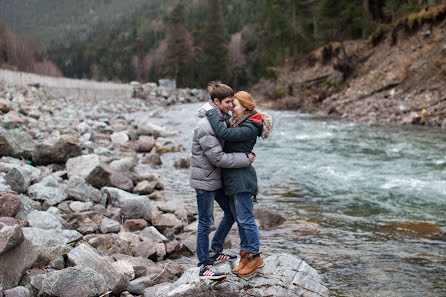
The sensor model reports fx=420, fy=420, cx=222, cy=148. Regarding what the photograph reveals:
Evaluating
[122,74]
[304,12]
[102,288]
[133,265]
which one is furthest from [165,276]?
[122,74]

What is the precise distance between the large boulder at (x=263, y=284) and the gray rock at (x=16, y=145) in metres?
4.96

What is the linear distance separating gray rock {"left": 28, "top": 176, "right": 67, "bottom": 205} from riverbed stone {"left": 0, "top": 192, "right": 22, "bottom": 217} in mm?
765

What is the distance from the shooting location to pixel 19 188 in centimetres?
524

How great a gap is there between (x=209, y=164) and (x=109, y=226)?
1886 millimetres

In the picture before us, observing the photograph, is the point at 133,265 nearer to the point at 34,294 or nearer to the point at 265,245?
the point at 34,294

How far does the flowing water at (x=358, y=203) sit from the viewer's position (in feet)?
14.2

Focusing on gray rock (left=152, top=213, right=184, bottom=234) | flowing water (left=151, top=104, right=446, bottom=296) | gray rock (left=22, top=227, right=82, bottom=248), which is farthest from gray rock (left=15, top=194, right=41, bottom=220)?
flowing water (left=151, top=104, right=446, bottom=296)

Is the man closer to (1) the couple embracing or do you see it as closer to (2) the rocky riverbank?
(1) the couple embracing

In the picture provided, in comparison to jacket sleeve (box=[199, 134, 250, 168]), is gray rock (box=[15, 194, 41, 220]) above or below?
below

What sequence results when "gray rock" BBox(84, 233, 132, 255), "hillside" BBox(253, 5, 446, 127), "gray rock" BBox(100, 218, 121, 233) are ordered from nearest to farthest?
"gray rock" BBox(84, 233, 132, 255), "gray rock" BBox(100, 218, 121, 233), "hillside" BBox(253, 5, 446, 127)

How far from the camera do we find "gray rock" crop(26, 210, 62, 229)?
4.33 meters

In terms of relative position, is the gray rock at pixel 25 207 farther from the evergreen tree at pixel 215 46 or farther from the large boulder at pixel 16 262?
the evergreen tree at pixel 215 46

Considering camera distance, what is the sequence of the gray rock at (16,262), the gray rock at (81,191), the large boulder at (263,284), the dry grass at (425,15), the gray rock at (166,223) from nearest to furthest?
the gray rock at (16,262), the large boulder at (263,284), the gray rock at (166,223), the gray rock at (81,191), the dry grass at (425,15)

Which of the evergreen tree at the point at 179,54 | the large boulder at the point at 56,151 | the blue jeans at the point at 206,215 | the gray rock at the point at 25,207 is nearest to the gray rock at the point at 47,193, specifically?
the gray rock at the point at 25,207
